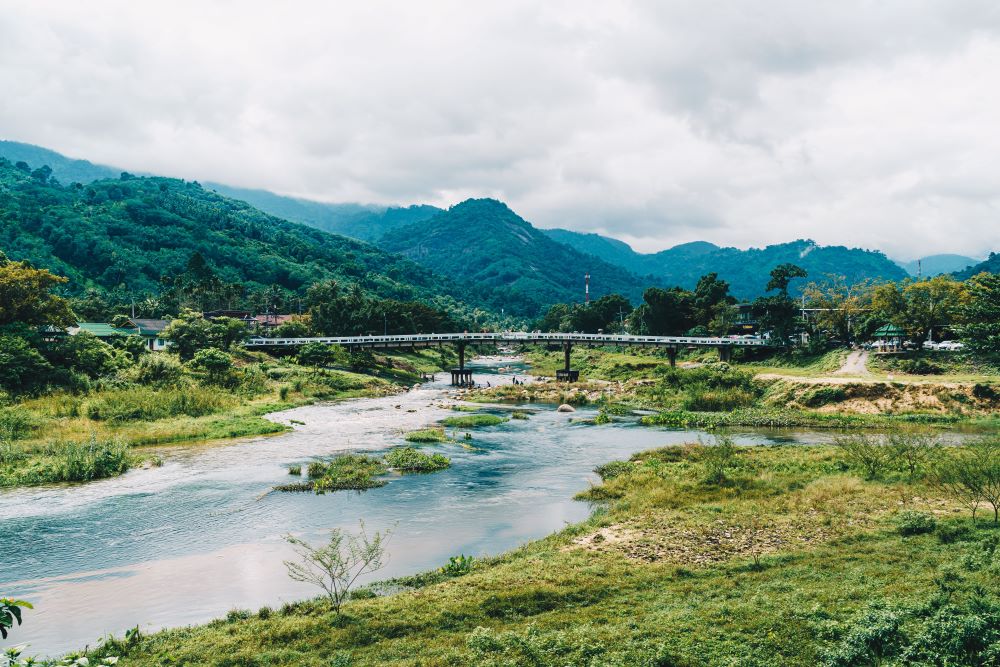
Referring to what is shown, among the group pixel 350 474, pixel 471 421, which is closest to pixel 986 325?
pixel 471 421

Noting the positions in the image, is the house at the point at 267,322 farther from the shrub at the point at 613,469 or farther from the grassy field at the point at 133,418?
the shrub at the point at 613,469

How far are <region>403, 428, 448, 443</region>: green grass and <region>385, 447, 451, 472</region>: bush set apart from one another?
26.1ft

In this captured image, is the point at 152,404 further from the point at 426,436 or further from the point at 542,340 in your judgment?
the point at 542,340

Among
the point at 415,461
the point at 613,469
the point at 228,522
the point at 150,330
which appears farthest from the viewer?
the point at 150,330

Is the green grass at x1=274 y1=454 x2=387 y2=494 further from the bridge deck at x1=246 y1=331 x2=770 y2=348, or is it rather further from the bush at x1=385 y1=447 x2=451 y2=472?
the bridge deck at x1=246 y1=331 x2=770 y2=348

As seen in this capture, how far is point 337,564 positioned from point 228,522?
12241 mm

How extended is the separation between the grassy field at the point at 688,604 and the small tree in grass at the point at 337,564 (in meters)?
1.10

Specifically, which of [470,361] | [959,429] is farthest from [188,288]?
[959,429]

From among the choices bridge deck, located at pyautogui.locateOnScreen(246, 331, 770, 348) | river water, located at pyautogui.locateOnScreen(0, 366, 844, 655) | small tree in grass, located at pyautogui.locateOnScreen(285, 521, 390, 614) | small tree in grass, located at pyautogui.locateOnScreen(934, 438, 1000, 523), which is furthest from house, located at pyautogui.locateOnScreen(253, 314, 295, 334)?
small tree in grass, located at pyautogui.locateOnScreen(934, 438, 1000, 523)

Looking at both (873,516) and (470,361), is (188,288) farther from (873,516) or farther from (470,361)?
(873,516)

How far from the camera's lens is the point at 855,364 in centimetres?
8175

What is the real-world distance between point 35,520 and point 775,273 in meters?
120

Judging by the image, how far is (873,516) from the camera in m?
26.5

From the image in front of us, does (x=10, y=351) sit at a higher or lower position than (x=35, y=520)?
higher
